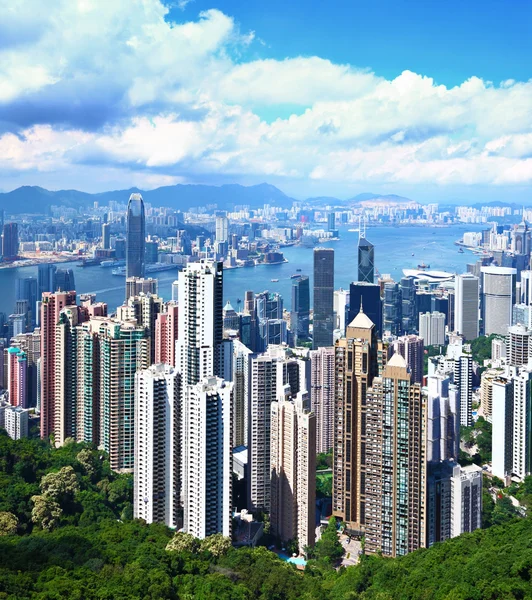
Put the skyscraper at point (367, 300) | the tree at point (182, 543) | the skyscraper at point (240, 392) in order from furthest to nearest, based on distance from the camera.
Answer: the skyscraper at point (367, 300) < the skyscraper at point (240, 392) < the tree at point (182, 543)

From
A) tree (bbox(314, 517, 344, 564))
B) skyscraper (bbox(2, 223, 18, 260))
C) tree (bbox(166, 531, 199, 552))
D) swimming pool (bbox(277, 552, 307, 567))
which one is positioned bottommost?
swimming pool (bbox(277, 552, 307, 567))

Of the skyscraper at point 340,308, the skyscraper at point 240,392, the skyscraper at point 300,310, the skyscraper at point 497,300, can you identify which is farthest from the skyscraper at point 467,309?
the skyscraper at point 240,392

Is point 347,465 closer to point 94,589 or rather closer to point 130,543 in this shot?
point 130,543

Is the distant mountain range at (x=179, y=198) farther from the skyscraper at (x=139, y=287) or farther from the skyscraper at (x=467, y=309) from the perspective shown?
the skyscraper at (x=467, y=309)

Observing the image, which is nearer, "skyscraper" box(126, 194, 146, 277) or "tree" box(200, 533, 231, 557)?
"tree" box(200, 533, 231, 557)

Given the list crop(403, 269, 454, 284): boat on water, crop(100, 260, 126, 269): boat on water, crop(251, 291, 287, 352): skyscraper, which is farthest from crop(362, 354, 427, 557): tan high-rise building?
crop(100, 260, 126, 269): boat on water

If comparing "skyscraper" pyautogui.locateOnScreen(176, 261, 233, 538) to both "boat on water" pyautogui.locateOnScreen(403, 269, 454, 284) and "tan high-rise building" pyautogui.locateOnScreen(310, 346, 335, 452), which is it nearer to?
"tan high-rise building" pyautogui.locateOnScreen(310, 346, 335, 452)
